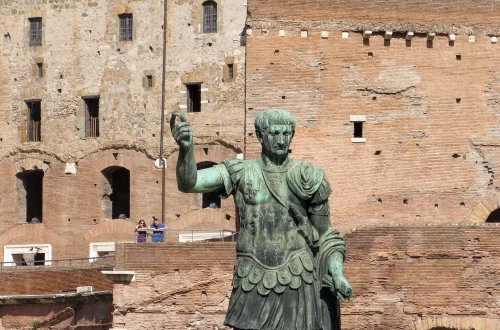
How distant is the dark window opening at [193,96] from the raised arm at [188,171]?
26.3m

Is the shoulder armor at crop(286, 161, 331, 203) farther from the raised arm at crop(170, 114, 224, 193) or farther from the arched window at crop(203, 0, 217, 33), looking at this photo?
the arched window at crop(203, 0, 217, 33)

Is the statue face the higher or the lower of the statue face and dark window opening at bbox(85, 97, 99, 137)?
the lower

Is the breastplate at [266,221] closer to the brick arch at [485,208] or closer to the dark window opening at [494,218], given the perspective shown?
→ the brick arch at [485,208]

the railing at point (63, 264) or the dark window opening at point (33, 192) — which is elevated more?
the dark window opening at point (33, 192)

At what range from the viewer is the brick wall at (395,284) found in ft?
83.4

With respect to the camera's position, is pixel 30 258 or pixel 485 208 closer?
pixel 485 208

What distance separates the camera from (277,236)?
337 inches

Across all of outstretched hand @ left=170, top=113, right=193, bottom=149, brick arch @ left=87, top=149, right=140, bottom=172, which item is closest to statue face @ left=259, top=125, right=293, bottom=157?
outstretched hand @ left=170, top=113, right=193, bottom=149

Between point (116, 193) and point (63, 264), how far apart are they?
262 centimetres

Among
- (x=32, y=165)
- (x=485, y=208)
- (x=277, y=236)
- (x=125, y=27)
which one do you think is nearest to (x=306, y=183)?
(x=277, y=236)

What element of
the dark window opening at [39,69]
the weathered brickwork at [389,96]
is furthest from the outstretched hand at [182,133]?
the dark window opening at [39,69]

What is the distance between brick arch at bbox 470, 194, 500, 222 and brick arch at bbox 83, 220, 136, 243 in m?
8.12

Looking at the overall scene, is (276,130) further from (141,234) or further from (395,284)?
(141,234)

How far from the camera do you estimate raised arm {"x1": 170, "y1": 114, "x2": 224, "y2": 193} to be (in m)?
8.36
